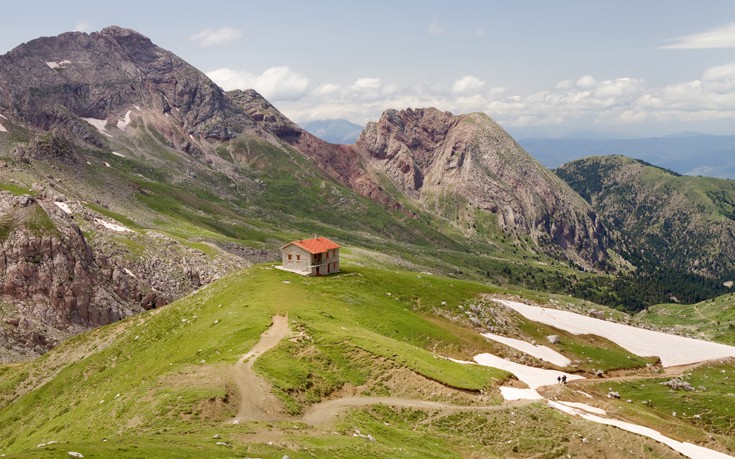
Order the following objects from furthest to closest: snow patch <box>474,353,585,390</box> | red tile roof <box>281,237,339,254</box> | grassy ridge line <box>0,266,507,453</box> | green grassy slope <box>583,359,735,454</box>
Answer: red tile roof <box>281,237,339,254</box>
snow patch <box>474,353,585,390</box>
green grassy slope <box>583,359,735,454</box>
grassy ridge line <box>0,266,507,453</box>

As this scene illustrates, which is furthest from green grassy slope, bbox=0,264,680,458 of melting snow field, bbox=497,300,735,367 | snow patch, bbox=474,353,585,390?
melting snow field, bbox=497,300,735,367

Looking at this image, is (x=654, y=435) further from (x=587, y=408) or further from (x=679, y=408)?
(x=679, y=408)

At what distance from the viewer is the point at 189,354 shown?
57.5 metres

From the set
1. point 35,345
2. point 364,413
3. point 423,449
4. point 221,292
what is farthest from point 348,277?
point 35,345

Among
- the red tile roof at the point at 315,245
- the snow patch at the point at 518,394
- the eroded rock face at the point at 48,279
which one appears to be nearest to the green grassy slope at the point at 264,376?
the snow patch at the point at 518,394

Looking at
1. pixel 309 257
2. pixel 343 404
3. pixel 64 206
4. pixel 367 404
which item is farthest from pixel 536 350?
pixel 64 206

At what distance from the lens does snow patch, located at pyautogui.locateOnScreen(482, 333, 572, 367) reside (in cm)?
8469

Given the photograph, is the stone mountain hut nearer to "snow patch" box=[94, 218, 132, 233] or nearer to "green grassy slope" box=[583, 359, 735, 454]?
"green grassy slope" box=[583, 359, 735, 454]

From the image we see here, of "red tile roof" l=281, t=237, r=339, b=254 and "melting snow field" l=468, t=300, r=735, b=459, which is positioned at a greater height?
"red tile roof" l=281, t=237, r=339, b=254

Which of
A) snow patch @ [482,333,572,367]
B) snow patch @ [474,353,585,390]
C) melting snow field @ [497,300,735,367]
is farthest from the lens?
melting snow field @ [497,300,735,367]

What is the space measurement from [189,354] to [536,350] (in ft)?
189

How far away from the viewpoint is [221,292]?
84.7 meters

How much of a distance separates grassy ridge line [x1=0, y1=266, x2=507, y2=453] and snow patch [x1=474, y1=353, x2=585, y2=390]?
12.7 feet

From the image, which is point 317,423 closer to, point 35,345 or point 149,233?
point 35,345
